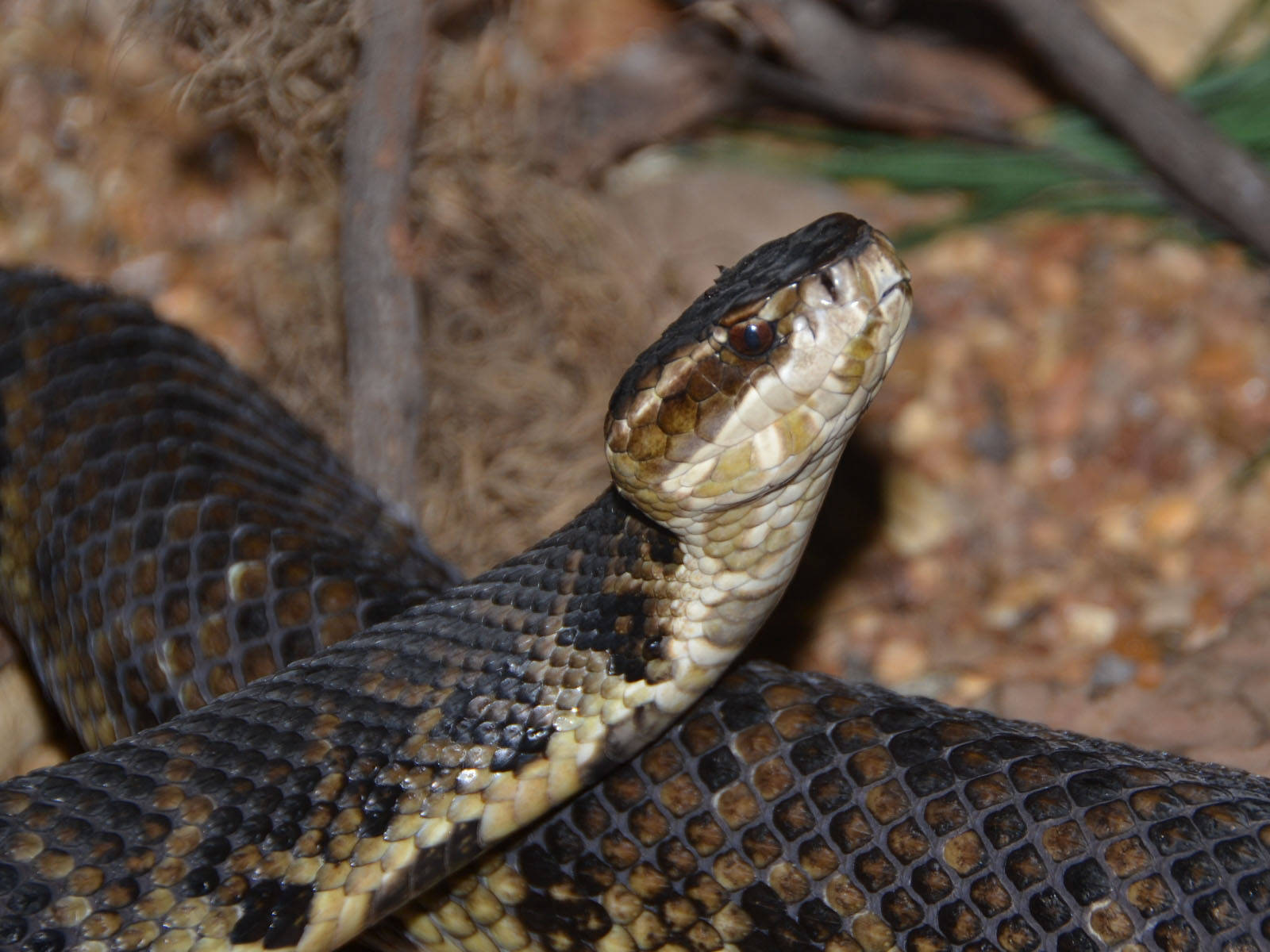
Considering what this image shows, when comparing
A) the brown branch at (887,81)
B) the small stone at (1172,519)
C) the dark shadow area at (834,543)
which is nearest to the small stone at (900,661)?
the dark shadow area at (834,543)

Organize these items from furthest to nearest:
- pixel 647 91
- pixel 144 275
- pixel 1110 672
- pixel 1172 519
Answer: pixel 647 91 < pixel 144 275 < pixel 1172 519 < pixel 1110 672

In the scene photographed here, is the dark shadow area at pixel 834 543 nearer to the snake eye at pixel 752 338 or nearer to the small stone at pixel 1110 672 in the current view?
the small stone at pixel 1110 672

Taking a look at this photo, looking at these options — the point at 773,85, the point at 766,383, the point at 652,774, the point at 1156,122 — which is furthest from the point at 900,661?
the point at 773,85

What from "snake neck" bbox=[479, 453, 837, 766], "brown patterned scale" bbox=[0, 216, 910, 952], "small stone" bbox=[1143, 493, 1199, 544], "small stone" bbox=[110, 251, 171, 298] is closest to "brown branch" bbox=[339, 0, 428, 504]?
"brown patterned scale" bbox=[0, 216, 910, 952]

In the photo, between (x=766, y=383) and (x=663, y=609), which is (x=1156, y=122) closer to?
(x=766, y=383)

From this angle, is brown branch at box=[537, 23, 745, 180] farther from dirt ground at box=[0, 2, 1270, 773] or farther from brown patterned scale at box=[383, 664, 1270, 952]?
brown patterned scale at box=[383, 664, 1270, 952]

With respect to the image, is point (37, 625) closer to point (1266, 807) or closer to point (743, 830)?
point (743, 830)
